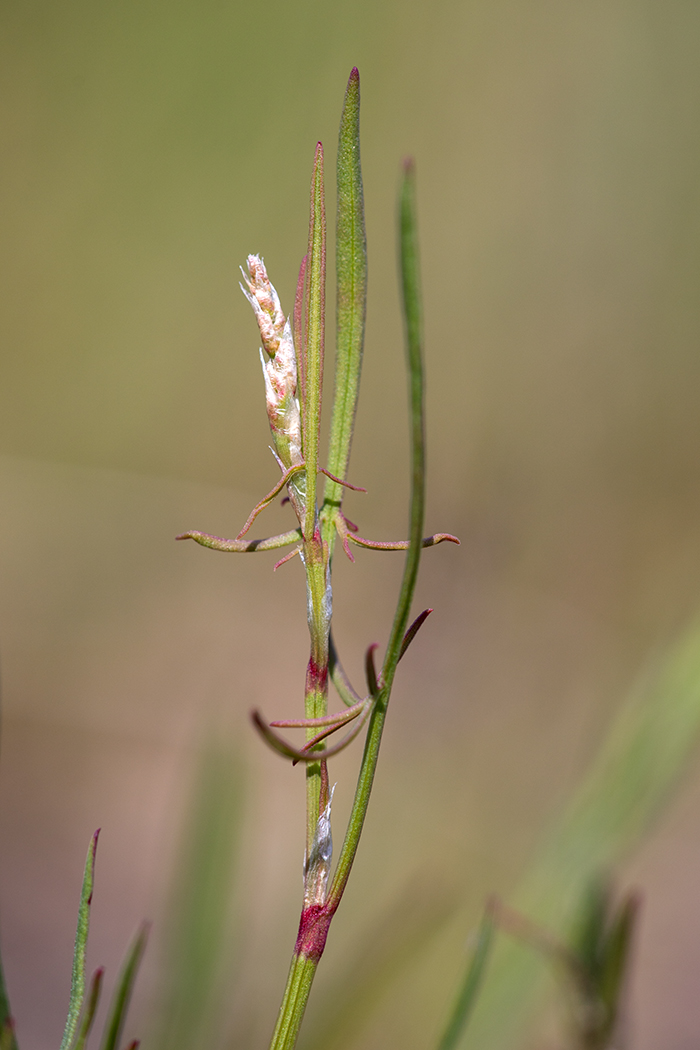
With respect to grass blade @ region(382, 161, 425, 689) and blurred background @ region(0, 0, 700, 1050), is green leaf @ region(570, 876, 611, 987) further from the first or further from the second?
blurred background @ region(0, 0, 700, 1050)

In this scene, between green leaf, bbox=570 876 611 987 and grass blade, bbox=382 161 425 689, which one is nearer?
grass blade, bbox=382 161 425 689

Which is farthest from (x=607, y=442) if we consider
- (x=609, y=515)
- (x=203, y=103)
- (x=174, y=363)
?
(x=203, y=103)

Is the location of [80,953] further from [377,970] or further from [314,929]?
[377,970]

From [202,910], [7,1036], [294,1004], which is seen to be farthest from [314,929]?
[202,910]

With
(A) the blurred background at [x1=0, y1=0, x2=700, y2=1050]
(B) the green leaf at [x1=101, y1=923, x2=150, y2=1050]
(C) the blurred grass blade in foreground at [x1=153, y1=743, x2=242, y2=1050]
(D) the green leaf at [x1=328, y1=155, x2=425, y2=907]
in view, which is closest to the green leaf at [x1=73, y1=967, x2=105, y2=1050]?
(B) the green leaf at [x1=101, y1=923, x2=150, y2=1050]

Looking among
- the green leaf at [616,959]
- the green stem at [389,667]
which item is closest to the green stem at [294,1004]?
the green stem at [389,667]
